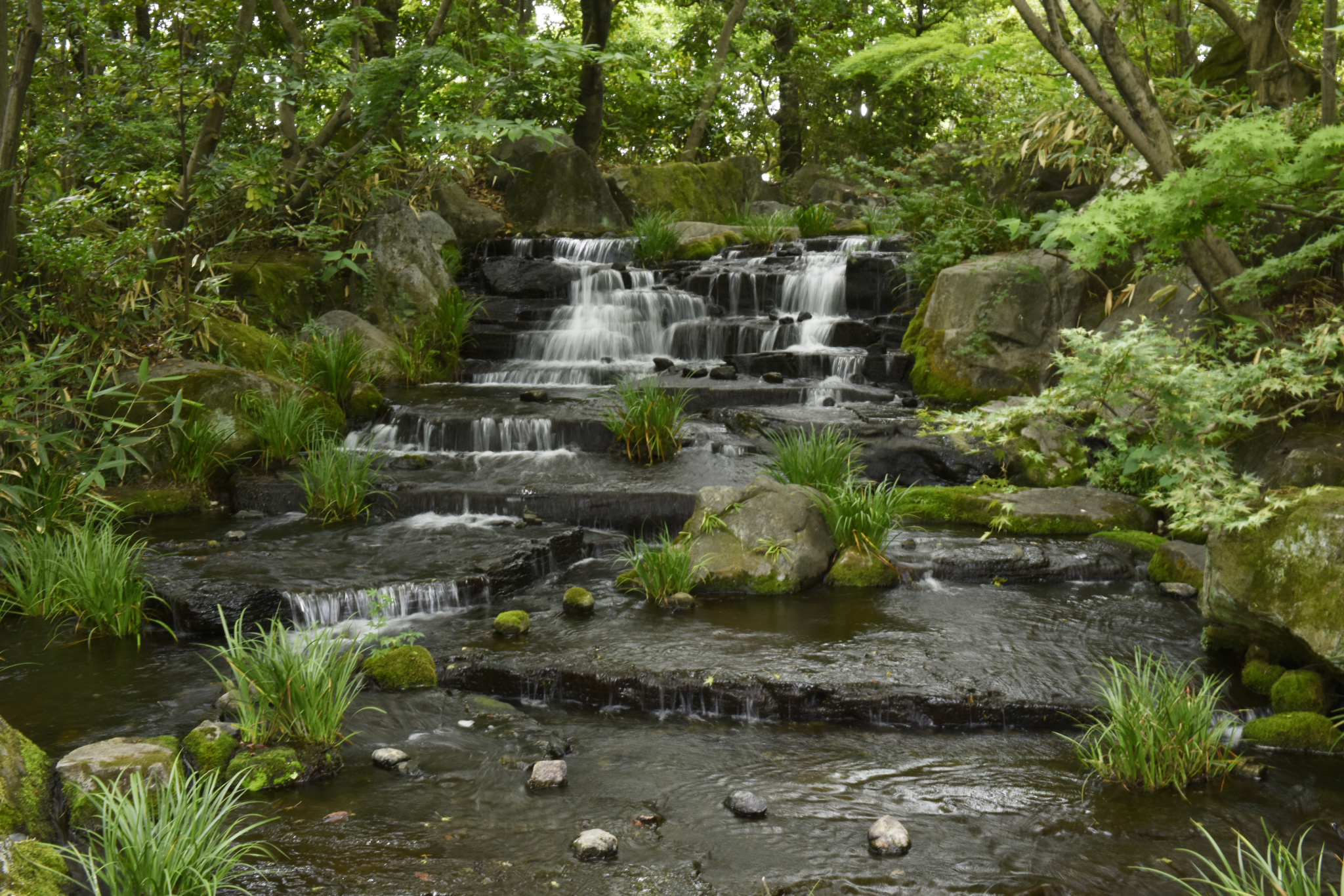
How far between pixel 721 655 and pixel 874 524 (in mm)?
1926

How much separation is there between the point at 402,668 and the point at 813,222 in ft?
44.1

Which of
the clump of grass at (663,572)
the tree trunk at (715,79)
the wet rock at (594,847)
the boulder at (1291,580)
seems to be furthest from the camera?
the tree trunk at (715,79)

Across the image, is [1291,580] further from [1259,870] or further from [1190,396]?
[1259,870]

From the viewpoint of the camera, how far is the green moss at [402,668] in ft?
15.9

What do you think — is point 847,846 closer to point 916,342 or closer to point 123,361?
point 123,361

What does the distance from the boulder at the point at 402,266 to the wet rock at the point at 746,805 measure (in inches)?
414

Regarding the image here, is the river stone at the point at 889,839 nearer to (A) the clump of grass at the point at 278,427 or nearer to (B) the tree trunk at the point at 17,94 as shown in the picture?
(A) the clump of grass at the point at 278,427

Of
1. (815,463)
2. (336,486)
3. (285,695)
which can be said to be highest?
(815,463)

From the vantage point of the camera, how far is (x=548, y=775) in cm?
386

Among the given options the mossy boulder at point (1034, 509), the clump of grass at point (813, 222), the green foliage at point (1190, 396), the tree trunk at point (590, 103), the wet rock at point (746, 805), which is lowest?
the wet rock at point (746, 805)

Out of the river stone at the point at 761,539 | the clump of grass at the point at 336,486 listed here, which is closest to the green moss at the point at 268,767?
the river stone at the point at 761,539

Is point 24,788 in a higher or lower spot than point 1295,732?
higher

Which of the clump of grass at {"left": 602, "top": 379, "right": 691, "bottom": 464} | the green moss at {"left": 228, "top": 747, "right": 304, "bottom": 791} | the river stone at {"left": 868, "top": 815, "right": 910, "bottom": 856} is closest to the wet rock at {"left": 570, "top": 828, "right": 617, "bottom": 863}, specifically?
the river stone at {"left": 868, "top": 815, "right": 910, "bottom": 856}

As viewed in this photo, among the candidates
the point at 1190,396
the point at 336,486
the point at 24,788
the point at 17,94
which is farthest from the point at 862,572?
the point at 17,94
